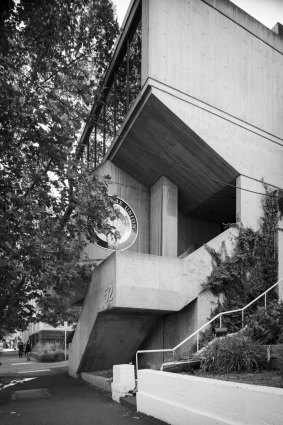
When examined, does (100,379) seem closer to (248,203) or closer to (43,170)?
(43,170)

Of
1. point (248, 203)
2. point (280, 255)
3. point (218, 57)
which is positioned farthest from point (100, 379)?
point (218, 57)

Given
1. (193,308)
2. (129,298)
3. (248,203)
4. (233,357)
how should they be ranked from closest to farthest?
(233,357) → (129,298) → (193,308) → (248,203)

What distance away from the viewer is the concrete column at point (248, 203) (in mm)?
13930

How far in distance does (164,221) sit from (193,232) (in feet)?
10.4

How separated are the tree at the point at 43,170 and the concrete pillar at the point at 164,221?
11.6ft

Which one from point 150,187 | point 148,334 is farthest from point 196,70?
point 148,334

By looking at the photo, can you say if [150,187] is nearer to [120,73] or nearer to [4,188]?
[120,73]

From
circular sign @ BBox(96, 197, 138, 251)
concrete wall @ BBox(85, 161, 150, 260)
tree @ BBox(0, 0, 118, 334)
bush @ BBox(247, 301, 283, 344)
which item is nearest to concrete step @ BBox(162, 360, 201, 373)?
bush @ BBox(247, 301, 283, 344)

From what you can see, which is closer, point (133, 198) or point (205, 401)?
point (205, 401)

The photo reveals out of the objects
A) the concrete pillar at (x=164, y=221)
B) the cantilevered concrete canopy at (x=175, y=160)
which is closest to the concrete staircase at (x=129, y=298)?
the cantilevered concrete canopy at (x=175, y=160)

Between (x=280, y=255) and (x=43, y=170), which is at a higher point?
(x=43, y=170)

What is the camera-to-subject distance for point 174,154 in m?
15.1

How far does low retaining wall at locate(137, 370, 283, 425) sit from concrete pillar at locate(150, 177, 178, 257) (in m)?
8.32

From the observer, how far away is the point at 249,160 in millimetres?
14656
